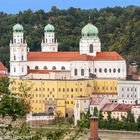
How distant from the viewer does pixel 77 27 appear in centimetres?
6656

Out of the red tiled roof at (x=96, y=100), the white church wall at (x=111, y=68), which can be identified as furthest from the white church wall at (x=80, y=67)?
the red tiled roof at (x=96, y=100)

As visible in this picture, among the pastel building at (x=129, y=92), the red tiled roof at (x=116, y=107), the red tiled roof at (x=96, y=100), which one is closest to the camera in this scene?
the red tiled roof at (x=116, y=107)

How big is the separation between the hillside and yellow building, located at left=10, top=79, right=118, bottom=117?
10.5m

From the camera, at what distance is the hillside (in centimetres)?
5900

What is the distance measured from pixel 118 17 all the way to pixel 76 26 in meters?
3.92

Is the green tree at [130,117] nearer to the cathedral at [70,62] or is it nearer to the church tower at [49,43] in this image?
the cathedral at [70,62]

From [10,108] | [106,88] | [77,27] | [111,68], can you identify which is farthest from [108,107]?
[10,108]

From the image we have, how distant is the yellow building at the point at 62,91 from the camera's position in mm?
43484

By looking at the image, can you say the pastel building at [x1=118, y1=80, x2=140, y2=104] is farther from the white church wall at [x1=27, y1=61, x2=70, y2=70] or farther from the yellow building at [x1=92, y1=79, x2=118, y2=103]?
the white church wall at [x1=27, y1=61, x2=70, y2=70]

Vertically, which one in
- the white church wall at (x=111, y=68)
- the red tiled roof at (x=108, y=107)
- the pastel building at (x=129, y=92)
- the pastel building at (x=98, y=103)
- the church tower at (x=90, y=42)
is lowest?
the red tiled roof at (x=108, y=107)

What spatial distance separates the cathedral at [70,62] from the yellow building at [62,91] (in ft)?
2.64

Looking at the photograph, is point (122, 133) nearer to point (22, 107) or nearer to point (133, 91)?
point (133, 91)

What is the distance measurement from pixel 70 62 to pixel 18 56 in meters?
2.88

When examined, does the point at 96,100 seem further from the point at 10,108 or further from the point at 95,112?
the point at 10,108
